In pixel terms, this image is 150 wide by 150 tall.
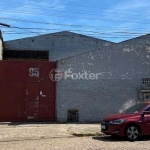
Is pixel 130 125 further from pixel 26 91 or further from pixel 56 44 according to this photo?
pixel 56 44

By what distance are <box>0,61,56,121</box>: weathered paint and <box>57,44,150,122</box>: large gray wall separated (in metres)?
0.67

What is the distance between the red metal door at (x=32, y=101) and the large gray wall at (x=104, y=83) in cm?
126

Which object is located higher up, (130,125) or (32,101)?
(32,101)

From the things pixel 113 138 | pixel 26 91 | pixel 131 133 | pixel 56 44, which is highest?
pixel 56 44

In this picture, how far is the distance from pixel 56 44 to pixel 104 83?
13175 millimetres

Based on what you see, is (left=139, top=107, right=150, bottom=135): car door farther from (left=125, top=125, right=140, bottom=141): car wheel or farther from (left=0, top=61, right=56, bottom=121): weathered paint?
(left=0, top=61, right=56, bottom=121): weathered paint

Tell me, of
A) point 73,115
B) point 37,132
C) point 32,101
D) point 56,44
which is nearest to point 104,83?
point 73,115

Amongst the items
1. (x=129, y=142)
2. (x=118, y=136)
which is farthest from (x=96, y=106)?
(x=129, y=142)

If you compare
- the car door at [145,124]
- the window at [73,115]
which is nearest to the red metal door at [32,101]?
the window at [73,115]

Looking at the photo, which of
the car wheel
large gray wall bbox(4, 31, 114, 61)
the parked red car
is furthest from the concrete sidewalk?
A: large gray wall bbox(4, 31, 114, 61)

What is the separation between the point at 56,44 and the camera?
32531 mm

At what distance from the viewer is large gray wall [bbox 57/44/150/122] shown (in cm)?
1992

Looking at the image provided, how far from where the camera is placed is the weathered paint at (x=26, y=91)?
64.4 feet

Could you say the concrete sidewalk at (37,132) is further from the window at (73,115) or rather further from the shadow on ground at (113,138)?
the window at (73,115)
